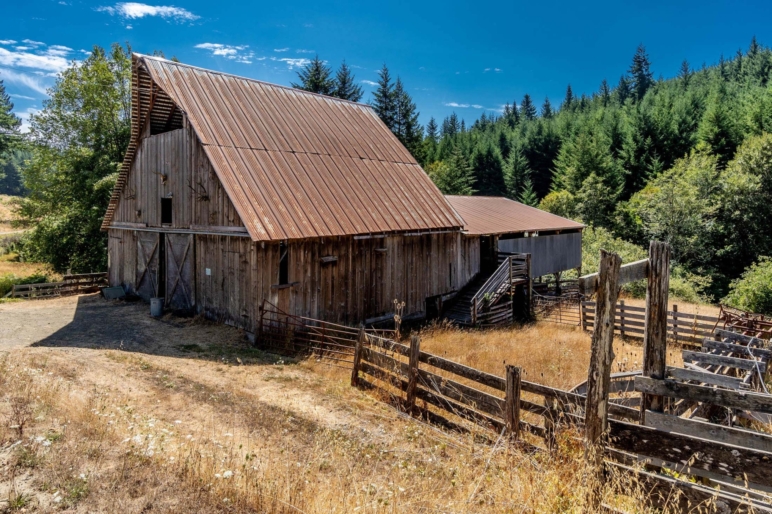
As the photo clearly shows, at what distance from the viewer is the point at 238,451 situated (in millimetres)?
6020

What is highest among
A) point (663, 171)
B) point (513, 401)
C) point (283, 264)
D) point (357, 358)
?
point (663, 171)

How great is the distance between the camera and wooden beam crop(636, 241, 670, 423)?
4.63m

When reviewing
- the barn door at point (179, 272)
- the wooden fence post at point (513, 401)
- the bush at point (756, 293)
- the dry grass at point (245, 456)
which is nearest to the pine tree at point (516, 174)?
the bush at point (756, 293)

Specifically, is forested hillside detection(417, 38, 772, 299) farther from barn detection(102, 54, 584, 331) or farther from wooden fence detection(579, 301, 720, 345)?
barn detection(102, 54, 584, 331)

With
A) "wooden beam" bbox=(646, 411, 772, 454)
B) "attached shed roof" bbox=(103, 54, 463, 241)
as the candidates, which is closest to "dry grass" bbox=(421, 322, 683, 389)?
"attached shed roof" bbox=(103, 54, 463, 241)

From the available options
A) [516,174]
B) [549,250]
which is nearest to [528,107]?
[516,174]

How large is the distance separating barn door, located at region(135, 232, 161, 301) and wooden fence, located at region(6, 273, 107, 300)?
14.3 ft

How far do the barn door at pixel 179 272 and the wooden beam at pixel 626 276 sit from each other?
14583mm

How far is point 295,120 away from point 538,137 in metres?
57.5

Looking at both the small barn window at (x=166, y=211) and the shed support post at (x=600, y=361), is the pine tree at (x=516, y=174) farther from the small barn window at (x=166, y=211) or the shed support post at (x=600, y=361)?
the shed support post at (x=600, y=361)

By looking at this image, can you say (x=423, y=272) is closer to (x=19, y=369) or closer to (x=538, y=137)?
(x=19, y=369)

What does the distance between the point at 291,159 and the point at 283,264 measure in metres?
4.33

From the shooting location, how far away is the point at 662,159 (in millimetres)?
50219

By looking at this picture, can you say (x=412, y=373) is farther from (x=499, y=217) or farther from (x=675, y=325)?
(x=499, y=217)
